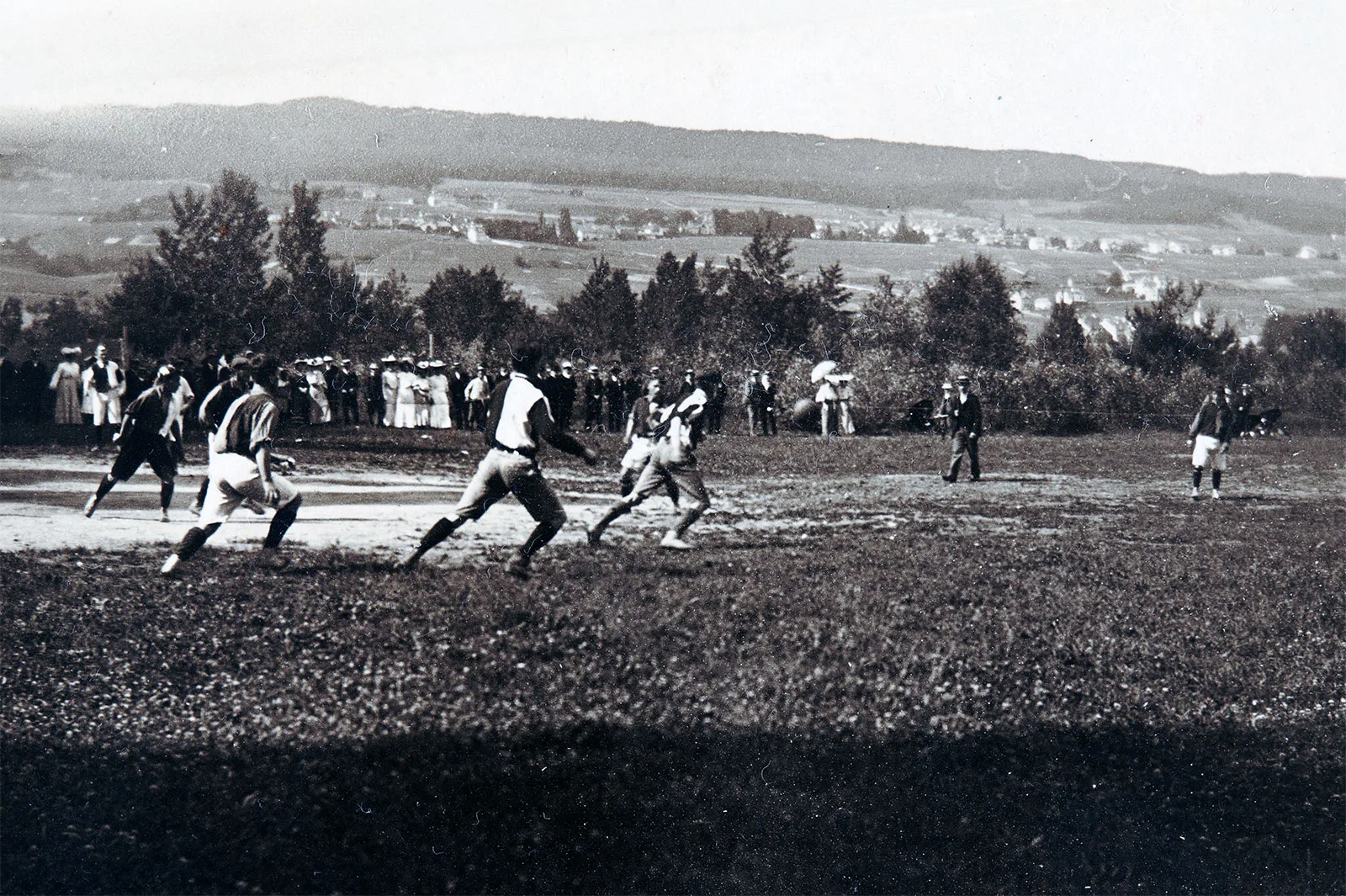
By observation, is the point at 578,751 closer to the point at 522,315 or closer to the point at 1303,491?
the point at 522,315

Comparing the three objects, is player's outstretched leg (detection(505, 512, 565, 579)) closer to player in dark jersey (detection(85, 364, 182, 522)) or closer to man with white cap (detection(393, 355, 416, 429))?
man with white cap (detection(393, 355, 416, 429))

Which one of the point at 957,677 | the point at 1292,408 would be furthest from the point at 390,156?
the point at 1292,408

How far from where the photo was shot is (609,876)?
529 cm

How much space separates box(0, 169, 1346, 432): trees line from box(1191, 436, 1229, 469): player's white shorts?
27 cm

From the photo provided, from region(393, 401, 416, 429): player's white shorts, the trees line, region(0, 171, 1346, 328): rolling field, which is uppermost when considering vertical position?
region(0, 171, 1346, 328): rolling field

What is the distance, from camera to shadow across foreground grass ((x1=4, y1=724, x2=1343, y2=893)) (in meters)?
4.95

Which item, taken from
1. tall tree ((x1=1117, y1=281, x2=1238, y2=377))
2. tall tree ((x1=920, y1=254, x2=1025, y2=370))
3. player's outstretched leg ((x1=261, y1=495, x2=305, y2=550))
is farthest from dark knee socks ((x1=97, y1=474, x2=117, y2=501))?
tall tree ((x1=1117, y1=281, x2=1238, y2=377))

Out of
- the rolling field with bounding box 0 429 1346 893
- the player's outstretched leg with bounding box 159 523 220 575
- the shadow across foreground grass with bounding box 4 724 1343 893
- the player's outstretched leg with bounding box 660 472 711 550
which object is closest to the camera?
the shadow across foreground grass with bounding box 4 724 1343 893

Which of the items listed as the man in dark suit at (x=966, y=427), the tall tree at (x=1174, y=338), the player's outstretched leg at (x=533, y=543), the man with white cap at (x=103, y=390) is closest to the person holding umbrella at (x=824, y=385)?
the man in dark suit at (x=966, y=427)

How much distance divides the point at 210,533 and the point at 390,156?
7.36 ft

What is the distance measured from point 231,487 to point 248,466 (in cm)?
13

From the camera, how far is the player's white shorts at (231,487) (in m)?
5.61

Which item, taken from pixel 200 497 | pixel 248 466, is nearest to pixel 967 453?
pixel 248 466

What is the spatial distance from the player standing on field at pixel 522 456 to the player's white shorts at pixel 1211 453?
12.2 feet
